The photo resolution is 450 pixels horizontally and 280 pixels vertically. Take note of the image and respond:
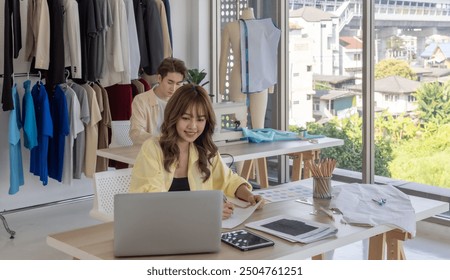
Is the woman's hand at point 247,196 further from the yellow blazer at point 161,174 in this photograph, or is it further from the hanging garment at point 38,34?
the hanging garment at point 38,34

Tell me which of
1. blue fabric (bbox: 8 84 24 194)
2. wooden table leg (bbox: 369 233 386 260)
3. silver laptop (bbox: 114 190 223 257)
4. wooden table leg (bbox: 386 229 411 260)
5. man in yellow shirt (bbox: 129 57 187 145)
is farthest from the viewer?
blue fabric (bbox: 8 84 24 194)

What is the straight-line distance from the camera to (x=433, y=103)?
530 centimetres

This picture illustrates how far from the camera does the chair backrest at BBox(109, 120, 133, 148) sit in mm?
4906

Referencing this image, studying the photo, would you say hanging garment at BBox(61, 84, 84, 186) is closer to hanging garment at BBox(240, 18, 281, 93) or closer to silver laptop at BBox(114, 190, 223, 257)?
hanging garment at BBox(240, 18, 281, 93)

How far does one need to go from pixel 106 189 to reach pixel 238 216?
0.77m

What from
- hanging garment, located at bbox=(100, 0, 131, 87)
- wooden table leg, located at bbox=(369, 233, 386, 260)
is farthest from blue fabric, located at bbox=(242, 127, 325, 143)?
wooden table leg, located at bbox=(369, 233, 386, 260)

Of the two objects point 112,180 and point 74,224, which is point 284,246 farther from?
point 74,224

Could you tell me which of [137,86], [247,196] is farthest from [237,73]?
[247,196]

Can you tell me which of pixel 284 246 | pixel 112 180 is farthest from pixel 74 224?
pixel 284 246

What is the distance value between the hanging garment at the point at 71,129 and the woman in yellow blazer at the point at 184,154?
2802 mm

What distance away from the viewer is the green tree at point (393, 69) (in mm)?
5445

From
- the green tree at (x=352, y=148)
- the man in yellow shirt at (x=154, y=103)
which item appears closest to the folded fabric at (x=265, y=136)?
the man in yellow shirt at (x=154, y=103)

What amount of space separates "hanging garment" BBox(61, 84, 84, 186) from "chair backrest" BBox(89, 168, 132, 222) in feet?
8.08

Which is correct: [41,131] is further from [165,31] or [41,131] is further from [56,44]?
[165,31]
